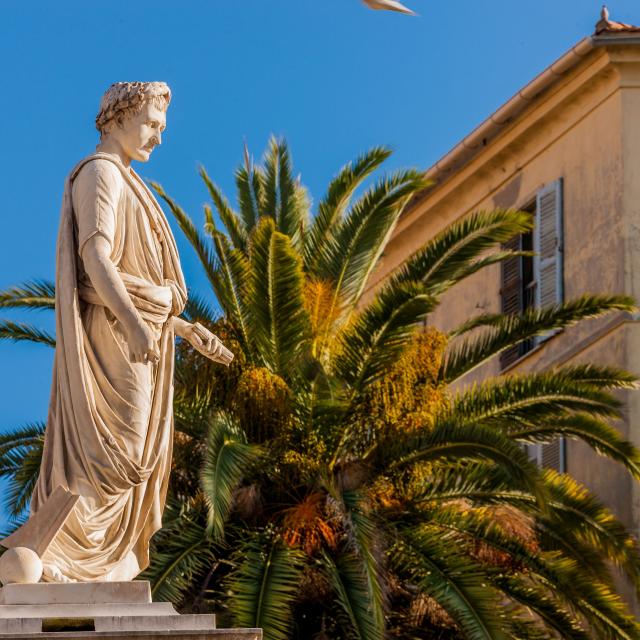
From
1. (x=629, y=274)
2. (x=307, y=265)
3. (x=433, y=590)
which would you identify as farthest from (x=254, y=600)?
(x=629, y=274)

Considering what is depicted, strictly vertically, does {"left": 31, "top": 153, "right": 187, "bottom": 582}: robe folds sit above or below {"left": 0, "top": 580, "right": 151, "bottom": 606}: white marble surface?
above

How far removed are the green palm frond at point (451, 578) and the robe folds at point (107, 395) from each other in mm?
10238

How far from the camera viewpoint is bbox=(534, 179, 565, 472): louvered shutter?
27.9m

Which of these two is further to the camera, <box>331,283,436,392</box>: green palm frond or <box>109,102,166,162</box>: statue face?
<box>331,283,436,392</box>: green palm frond

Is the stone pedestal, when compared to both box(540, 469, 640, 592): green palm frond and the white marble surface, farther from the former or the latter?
box(540, 469, 640, 592): green palm frond

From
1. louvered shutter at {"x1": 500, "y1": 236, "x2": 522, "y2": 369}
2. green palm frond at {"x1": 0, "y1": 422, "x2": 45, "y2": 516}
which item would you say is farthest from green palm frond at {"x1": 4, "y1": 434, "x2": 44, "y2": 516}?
louvered shutter at {"x1": 500, "y1": 236, "x2": 522, "y2": 369}

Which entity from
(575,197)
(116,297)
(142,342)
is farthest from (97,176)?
(575,197)

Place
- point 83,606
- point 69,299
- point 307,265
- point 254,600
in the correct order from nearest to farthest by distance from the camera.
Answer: point 83,606 < point 69,299 < point 254,600 < point 307,265

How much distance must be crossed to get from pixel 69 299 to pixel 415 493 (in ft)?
42.0

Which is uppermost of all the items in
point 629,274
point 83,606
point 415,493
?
point 629,274

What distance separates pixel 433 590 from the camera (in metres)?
20.3

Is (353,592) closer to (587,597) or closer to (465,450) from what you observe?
(465,450)

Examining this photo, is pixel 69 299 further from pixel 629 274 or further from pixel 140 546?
pixel 629 274

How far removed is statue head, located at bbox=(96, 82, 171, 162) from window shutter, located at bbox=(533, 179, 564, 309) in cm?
1807
